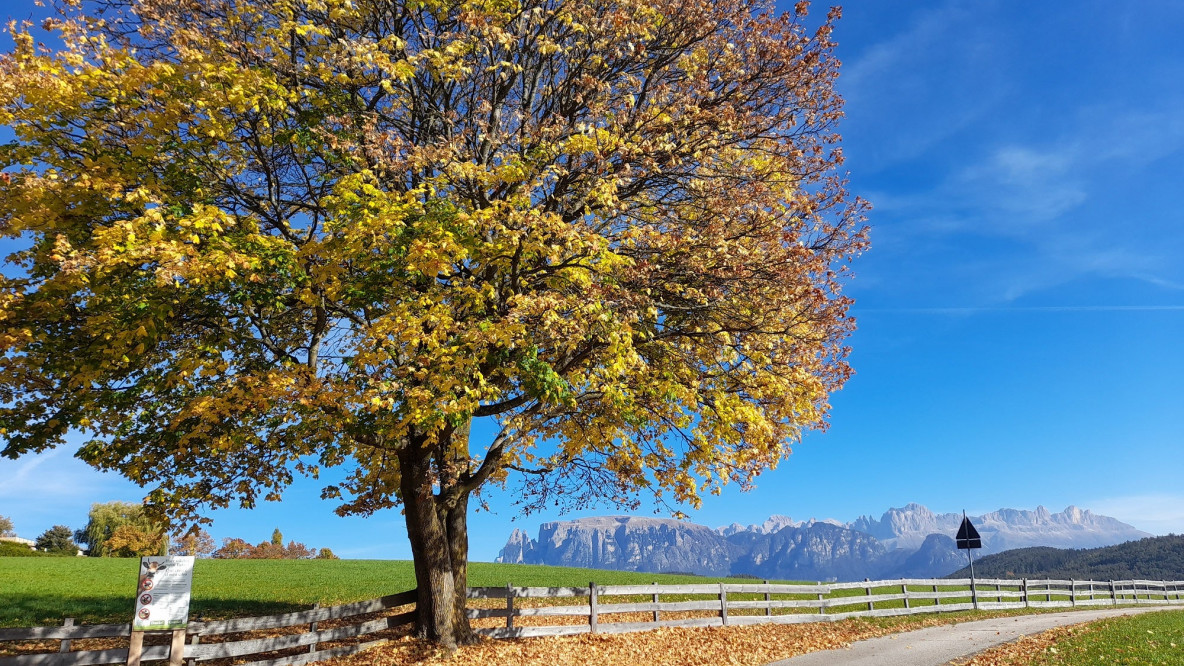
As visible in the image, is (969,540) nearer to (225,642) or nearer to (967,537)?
(967,537)

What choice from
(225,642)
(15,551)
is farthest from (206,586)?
(15,551)

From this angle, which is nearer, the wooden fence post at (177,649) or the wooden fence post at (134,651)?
the wooden fence post at (134,651)

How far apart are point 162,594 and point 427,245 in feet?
22.1

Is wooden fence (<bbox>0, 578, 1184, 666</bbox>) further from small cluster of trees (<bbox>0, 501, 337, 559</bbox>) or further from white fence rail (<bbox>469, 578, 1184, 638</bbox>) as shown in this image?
small cluster of trees (<bbox>0, 501, 337, 559</bbox>)

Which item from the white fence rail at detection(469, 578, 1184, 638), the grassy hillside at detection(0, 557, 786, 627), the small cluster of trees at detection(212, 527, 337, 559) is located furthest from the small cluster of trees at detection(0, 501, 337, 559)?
the white fence rail at detection(469, 578, 1184, 638)

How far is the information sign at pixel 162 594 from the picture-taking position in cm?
1034

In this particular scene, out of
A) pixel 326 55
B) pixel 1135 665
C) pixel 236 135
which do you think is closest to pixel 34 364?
pixel 236 135

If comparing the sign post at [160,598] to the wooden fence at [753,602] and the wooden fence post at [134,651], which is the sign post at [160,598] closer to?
the wooden fence post at [134,651]

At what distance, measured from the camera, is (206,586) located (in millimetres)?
27359

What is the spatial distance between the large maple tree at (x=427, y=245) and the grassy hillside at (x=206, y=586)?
8.64 meters

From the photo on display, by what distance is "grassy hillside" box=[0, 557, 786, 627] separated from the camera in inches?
777

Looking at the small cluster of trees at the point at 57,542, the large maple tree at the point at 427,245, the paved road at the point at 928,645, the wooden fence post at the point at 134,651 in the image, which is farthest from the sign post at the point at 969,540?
the small cluster of trees at the point at 57,542

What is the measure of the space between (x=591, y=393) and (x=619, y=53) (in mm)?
6584

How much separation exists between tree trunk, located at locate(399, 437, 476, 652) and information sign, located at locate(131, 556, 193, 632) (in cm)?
448
